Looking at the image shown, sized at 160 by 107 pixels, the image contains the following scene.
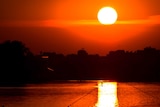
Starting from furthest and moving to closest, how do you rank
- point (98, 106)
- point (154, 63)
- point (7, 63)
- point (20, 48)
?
point (154, 63)
point (20, 48)
point (7, 63)
point (98, 106)

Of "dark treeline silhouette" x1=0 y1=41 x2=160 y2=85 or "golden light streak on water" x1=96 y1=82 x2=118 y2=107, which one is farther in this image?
"dark treeline silhouette" x1=0 y1=41 x2=160 y2=85

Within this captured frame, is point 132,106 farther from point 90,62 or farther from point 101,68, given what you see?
point 90,62

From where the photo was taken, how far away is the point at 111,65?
371ft

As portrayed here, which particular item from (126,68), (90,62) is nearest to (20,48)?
(126,68)

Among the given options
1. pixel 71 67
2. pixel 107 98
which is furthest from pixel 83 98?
pixel 71 67

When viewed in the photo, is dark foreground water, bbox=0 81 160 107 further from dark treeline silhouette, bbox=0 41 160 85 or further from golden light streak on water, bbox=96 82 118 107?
dark treeline silhouette, bbox=0 41 160 85

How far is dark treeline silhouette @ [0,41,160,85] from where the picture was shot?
73688mm

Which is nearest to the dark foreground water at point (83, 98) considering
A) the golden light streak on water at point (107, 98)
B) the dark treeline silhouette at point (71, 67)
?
the golden light streak on water at point (107, 98)

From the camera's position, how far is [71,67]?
107 meters

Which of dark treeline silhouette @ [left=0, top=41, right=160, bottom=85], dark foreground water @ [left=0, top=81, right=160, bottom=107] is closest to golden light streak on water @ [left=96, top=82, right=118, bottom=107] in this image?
dark foreground water @ [left=0, top=81, right=160, bottom=107]

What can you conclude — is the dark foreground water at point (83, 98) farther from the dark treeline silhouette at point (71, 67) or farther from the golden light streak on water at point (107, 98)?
the dark treeline silhouette at point (71, 67)

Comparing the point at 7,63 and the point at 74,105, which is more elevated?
the point at 7,63

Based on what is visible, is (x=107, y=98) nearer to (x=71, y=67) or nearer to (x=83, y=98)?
(x=83, y=98)

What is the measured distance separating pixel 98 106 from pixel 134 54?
103010 millimetres
